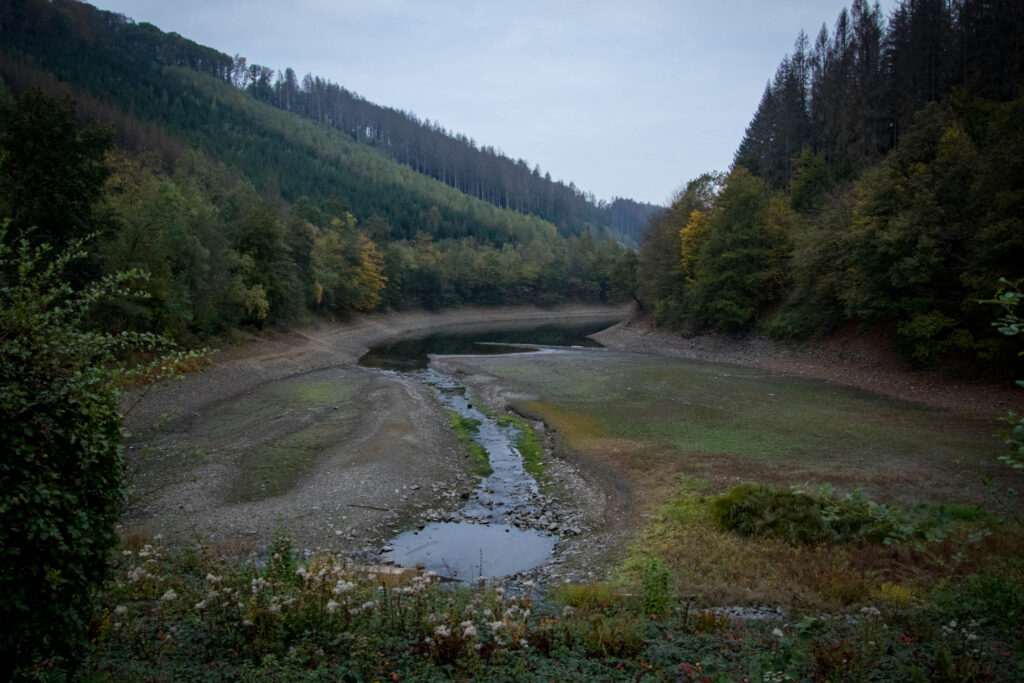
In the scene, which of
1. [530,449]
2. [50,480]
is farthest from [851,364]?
[50,480]

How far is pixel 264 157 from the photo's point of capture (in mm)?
148250

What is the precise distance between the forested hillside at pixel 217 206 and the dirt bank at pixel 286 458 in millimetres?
6430

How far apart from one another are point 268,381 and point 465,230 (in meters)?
123

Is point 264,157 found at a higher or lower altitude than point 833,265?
higher

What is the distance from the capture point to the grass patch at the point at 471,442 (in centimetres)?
2172

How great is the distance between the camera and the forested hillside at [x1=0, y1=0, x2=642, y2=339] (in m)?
30.1

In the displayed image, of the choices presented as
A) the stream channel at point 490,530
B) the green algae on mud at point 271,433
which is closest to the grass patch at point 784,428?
the stream channel at point 490,530

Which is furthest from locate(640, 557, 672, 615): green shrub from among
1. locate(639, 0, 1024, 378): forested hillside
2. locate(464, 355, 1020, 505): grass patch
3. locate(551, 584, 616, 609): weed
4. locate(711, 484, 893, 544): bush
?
locate(639, 0, 1024, 378): forested hillside

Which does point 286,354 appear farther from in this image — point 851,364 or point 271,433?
point 851,364

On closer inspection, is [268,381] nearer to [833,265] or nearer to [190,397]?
[190,397]

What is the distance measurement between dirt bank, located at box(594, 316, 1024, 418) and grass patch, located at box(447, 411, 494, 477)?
23.6 metres

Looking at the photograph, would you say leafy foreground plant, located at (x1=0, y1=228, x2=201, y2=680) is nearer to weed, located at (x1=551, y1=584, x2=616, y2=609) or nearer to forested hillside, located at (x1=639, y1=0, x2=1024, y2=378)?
weed, located at (x1=551, y1=584, x2=616, y2=609)

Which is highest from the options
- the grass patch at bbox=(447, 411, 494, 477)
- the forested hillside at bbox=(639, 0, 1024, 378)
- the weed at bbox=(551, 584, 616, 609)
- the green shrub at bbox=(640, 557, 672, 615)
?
the forested hillside at bbox=(639, 0, 1024, 378)

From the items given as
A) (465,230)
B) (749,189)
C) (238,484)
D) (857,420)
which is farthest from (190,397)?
(465,230)
